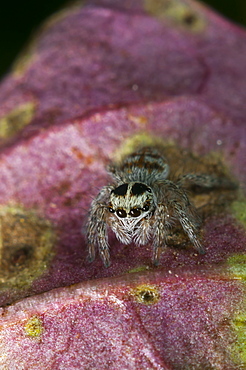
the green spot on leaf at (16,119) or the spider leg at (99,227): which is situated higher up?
the green spot on leaf at (16,119)

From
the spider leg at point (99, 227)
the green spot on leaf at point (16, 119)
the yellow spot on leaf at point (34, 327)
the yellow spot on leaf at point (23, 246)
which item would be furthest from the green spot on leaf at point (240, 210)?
the green spot on leaf at point (16, 119)

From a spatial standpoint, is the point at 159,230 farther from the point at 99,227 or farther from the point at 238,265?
the point at 238,265

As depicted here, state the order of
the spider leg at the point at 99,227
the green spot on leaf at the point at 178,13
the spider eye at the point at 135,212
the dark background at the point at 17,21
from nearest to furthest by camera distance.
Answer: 1. the spider leg at the point at 99,227
2. the spider eye at the point at 135,212
3. the green spot on leaf at the point at 178,13
4. the dark background at the point at 17,21

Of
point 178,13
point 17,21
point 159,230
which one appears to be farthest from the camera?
point 17,21

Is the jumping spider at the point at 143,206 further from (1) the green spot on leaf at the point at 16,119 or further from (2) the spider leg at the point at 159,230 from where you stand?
(1) the green spot on leaf at the point at 16,119

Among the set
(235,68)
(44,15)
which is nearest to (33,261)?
(235,68)

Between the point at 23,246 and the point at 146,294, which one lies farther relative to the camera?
the point at 23,246

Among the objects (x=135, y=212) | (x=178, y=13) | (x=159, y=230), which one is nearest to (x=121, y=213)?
(x=135, y=212)

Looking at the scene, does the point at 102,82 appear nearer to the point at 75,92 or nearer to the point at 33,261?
the point at 75,92
